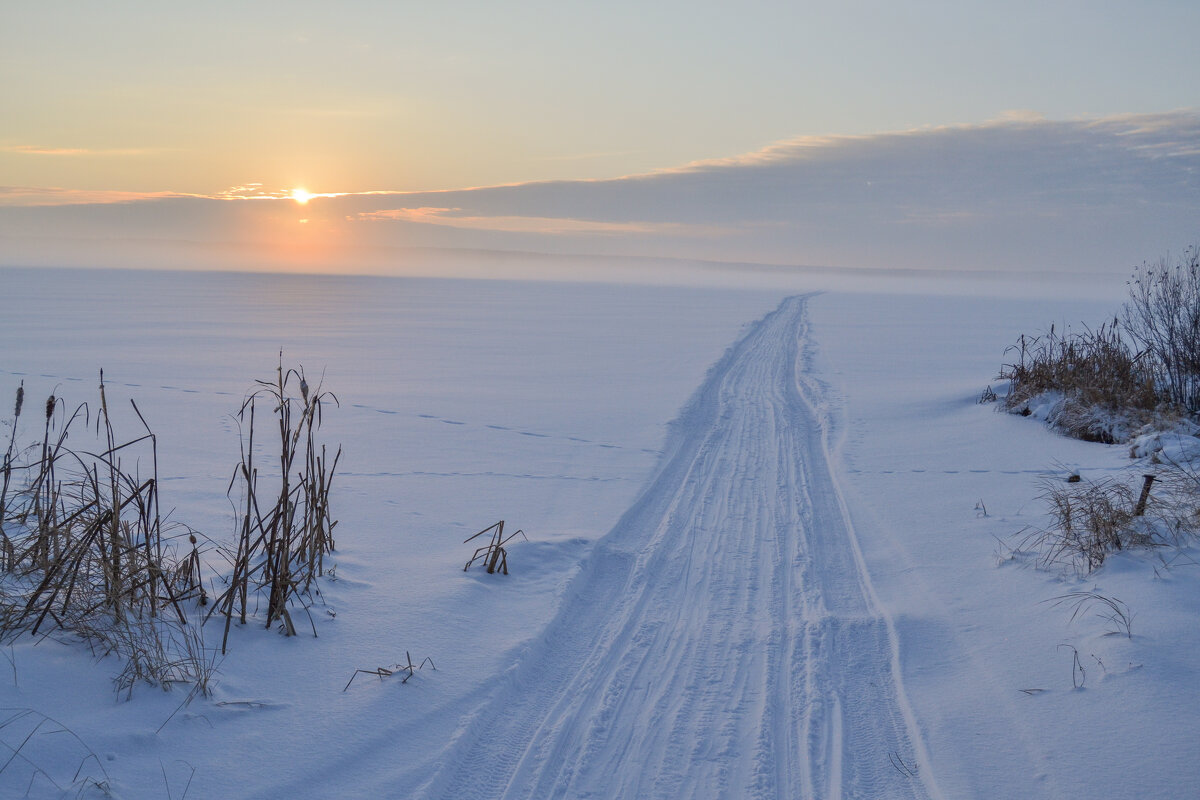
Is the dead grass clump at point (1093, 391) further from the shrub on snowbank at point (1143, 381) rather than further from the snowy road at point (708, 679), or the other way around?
the snowy road at point (708, 679)

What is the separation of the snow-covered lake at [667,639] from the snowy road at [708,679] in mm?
19

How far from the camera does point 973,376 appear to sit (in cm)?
1714

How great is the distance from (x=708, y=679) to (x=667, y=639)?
508mm

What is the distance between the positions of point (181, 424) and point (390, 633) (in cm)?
757

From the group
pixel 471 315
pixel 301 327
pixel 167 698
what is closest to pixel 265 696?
pixel 167 698

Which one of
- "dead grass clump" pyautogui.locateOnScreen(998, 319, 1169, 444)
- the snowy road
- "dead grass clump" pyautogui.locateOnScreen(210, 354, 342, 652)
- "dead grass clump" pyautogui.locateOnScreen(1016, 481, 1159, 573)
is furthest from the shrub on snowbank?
"dead grass clump" pyautogui.locateOnScreen(210, 354, 342, 652)

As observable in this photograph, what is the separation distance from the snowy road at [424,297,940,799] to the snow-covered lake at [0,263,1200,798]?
0.02 meters

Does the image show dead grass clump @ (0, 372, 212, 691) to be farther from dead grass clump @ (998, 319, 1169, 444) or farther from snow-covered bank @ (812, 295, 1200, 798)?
dead grass clump @ (998, 319, 1169, 444)

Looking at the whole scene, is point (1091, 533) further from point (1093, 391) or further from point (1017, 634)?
point (1093, 391)

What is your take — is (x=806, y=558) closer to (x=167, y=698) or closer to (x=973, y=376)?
(x=167, y=698)

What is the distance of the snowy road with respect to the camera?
3463mm

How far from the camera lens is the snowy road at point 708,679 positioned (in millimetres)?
3463

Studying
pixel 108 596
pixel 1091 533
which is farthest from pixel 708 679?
pixel 1091 533

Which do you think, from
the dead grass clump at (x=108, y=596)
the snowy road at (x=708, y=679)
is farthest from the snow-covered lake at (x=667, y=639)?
the dead grass clump at (x=108, y=596)
